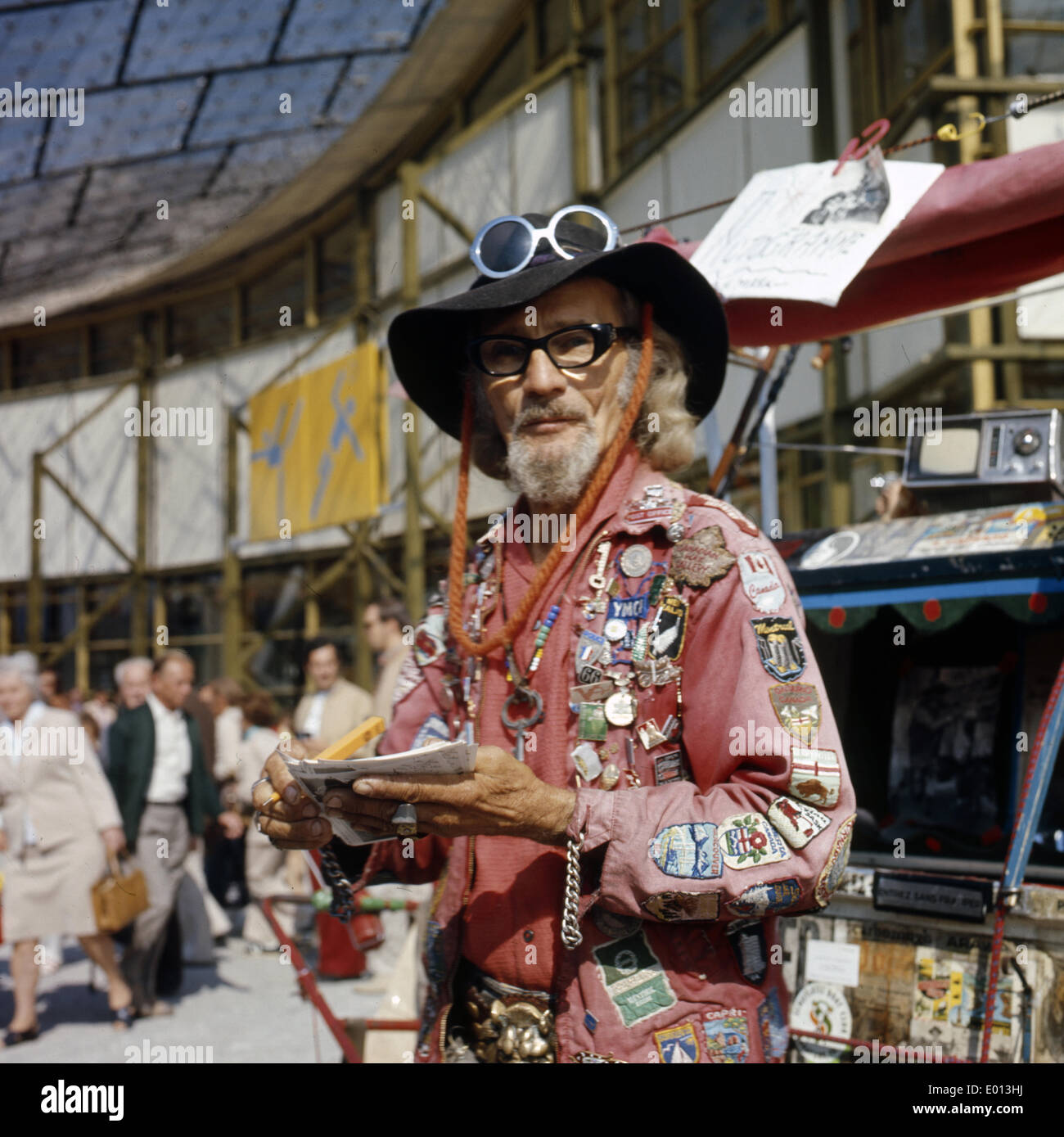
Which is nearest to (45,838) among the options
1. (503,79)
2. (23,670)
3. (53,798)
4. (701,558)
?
(53,798)

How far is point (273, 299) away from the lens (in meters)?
18.0

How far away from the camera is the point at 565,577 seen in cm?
213

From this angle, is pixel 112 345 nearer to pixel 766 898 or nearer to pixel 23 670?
pixel 23 670

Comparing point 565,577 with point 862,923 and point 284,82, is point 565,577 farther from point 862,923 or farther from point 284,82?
point 284,82

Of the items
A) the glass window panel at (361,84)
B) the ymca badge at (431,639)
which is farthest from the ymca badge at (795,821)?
the glass window panel at (361,84)

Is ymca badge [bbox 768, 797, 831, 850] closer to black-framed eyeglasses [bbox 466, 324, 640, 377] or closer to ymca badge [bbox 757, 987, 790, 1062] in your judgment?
ymca badge [bbox 757, 987, 790, 1062]

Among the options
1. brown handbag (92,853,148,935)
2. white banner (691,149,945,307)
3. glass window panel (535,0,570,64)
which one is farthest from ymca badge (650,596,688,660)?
glass window panel (535,0,570,64)

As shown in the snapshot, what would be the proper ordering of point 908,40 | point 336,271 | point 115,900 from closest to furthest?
point 115,900, point 908,40, point 336,271

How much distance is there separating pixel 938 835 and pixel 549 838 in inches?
103

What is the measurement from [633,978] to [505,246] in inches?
53.6

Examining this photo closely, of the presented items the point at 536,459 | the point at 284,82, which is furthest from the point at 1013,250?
the point at 284,82

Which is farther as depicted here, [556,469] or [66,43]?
[66,43]

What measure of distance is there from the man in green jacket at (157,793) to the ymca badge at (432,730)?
5.52 metres

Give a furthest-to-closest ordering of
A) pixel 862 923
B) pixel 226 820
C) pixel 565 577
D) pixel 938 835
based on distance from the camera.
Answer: pixel 226 820
pixel 938 835
pixel 862 923
pixel 565 577
